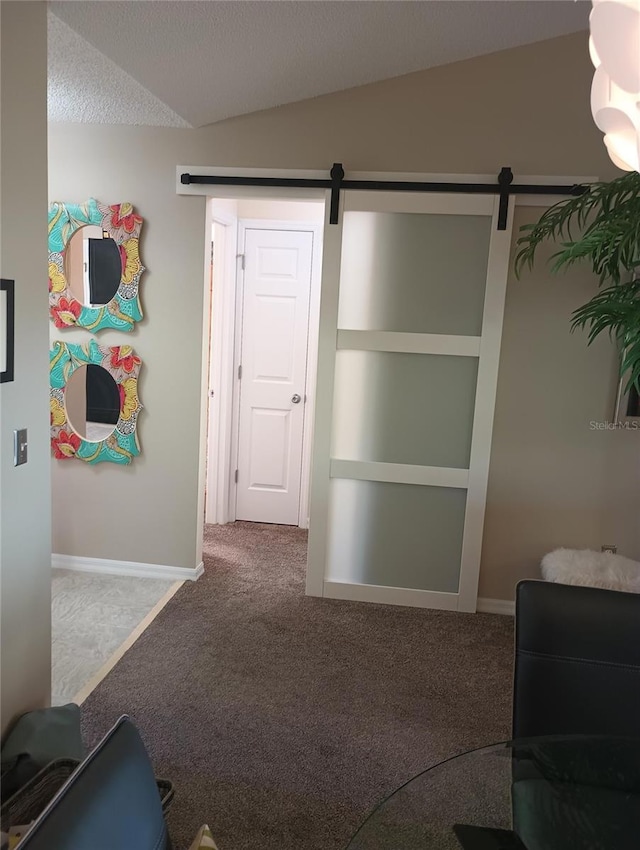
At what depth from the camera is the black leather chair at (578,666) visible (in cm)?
151

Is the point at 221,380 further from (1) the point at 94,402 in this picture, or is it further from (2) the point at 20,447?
(2) the point at 20,447

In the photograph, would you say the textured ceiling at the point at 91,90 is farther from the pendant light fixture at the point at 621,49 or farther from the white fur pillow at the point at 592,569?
the white fur pillow at the point at 592,569

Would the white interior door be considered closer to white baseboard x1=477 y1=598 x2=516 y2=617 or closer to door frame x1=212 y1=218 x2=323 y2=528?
door frame x1=212 y1=218 x2=323 y2=528

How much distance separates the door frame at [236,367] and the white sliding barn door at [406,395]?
2.63ft

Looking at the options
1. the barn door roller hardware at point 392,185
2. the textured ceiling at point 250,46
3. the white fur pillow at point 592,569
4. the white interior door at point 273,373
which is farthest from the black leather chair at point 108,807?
the white interior door at point 273,373

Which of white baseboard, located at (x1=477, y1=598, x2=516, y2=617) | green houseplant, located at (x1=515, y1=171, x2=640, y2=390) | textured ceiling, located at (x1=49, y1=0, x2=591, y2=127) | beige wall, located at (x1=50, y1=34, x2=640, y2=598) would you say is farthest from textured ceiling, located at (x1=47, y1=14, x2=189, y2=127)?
white baseboard, located at (x1=477, y1=598, x2=516, y2=617)

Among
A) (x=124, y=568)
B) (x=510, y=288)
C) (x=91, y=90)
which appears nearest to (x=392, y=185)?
(x=510, y=288)

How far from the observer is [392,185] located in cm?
303

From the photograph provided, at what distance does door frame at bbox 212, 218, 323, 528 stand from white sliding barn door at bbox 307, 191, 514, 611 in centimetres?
80

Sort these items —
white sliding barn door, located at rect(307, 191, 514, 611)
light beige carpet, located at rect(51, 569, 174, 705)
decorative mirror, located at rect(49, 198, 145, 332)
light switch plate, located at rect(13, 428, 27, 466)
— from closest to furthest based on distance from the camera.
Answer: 1. light switch plate, located at rect(13, 428, 27, 466)
2. light beige carpet, located at rect(51, 569, 174, 705)
3. white sliding barn door, located at rect(307, 191, 514, 611)
4. decorative mirror, located at rect(49, 198, 145, 332)

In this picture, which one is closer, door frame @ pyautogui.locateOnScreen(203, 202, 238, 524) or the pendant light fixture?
the pendant light fixture

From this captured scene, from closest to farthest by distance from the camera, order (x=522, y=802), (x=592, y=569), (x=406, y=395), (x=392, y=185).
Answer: (x=522, y=802) < (x=592, y=569) < (x=392, y=185) < (x=406, y=395)

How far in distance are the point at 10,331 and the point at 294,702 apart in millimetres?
1658

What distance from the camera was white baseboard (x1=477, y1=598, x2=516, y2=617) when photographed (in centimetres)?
329
